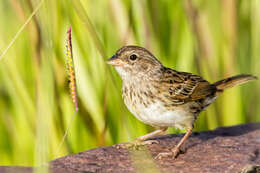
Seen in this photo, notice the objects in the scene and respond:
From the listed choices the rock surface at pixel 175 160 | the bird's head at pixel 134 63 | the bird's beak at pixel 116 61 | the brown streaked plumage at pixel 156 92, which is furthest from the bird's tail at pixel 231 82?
the bird's beak at pixel 116 61

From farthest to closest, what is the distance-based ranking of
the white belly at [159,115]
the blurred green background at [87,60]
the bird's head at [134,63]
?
the blurred green background at [87,60] → the bird's head at [134,63] → the white belly at [159,115]

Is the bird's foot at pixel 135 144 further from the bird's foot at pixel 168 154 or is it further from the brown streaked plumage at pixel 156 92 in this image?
the bird's foot at pixel 168 154

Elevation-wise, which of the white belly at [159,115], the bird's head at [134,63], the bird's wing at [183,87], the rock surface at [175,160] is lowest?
the rock surface at [175,160]

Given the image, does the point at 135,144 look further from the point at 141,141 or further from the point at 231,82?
the point at 231,82

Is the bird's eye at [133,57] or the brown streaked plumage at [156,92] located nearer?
the brown streaked plumage at [156,92]

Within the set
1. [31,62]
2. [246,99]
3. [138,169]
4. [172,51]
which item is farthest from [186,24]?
[138,169]

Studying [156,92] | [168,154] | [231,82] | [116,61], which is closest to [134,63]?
[116,61]
